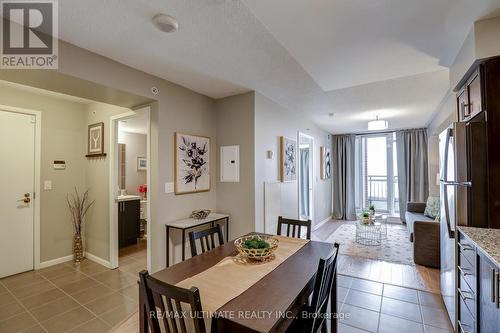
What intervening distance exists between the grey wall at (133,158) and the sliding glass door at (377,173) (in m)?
5.79

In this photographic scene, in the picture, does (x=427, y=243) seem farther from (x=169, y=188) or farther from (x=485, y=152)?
(x=169, y=188)

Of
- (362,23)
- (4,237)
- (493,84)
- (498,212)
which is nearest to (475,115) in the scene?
(493,84)

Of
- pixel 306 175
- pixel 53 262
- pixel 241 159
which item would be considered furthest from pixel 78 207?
pixel 306 175

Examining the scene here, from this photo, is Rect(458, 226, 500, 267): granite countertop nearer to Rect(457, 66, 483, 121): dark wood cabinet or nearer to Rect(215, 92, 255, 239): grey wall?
Rect(457, 66, 483, 121): dark wood cabinet

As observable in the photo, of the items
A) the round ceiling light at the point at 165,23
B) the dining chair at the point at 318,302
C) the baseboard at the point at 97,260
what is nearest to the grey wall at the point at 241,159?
the round ceiling light at the point at 165,23

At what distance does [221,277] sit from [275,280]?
32cm

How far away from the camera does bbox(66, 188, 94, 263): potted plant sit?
3.49 metres

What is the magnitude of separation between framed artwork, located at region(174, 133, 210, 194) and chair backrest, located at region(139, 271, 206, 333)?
6.17 feet

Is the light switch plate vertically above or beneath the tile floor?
above

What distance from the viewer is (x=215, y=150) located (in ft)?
11.3

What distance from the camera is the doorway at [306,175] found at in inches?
213

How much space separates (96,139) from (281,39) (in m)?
3.18

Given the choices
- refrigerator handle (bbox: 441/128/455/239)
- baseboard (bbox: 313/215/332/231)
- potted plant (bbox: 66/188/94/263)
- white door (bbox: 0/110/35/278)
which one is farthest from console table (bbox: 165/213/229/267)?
baseboard (bbox: 313/215/332/231)

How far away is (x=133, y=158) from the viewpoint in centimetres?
548
